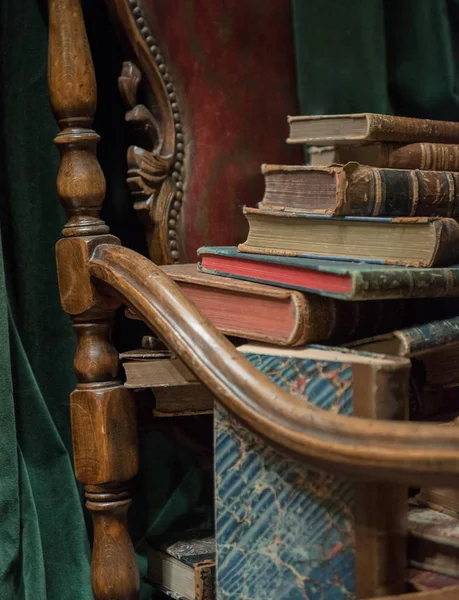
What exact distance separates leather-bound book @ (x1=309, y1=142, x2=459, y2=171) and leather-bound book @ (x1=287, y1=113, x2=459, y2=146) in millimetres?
12

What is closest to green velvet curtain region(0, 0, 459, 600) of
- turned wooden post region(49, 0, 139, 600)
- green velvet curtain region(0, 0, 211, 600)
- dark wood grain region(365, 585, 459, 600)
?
green velvet curtain region(0, 0, 211, 600)

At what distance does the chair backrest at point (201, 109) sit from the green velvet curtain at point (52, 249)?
0.19ft

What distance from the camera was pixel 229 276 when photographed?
111 cm

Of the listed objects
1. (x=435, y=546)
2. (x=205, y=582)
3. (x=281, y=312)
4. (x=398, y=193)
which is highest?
(x=398, y=193)

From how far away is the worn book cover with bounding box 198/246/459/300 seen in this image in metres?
0.95

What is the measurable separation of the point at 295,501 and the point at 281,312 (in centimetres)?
20

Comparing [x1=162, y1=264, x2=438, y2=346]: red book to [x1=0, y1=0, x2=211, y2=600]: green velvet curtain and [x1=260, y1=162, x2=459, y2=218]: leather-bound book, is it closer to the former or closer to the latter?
[x1=260, y1=162, x2=459, y2=218]: leather-bound book

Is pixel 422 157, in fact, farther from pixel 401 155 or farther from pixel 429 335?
pixel 429 335

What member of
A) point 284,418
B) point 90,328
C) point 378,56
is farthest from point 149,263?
point 378,56

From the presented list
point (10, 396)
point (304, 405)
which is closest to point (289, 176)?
point (304, 405)

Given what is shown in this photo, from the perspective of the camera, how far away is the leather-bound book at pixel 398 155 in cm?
117

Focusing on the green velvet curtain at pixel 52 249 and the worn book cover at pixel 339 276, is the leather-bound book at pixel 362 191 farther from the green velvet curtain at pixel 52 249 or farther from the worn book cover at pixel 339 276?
the green velvet curtain at pixel 52 249

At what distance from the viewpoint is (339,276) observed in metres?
0.95

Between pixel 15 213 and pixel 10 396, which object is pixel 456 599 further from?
pixel 15 213
